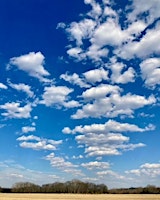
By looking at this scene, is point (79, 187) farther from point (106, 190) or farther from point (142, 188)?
point (142, 188)

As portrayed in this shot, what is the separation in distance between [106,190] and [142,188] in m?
15.6

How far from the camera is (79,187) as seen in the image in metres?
155

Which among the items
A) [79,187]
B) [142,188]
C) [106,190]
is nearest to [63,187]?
[79,187]

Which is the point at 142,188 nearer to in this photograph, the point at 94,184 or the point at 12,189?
the point at 94,184

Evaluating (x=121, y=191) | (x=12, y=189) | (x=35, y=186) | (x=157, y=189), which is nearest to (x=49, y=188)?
(x=35, y=186)

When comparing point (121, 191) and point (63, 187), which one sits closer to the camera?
point (121, 191)

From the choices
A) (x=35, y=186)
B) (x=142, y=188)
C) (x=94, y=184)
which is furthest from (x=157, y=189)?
(x=35, y=186)

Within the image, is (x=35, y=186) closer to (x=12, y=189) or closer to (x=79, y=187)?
(x=12, y=189)

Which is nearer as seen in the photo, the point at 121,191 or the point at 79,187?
the point at 121,191

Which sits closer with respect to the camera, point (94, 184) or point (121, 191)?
point (121, 191)

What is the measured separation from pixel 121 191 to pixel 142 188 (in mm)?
12385

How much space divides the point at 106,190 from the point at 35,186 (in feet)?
101

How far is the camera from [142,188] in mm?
149500

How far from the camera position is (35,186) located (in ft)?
494
